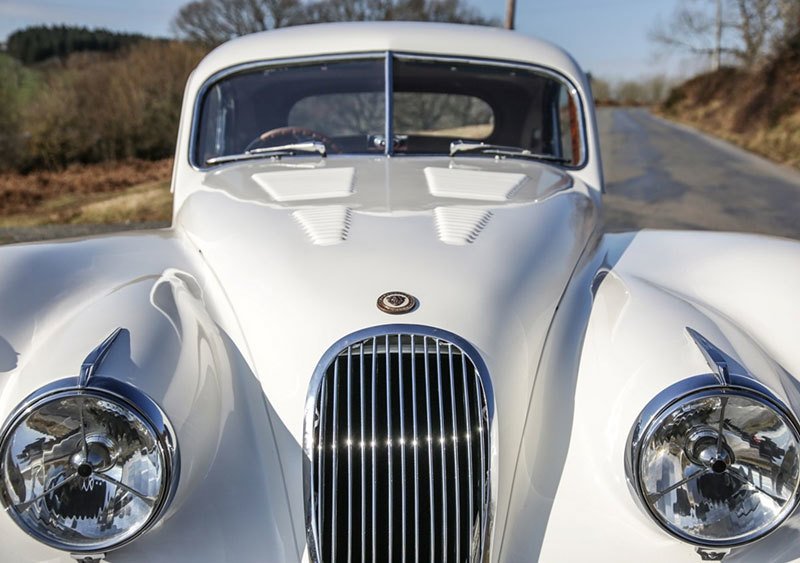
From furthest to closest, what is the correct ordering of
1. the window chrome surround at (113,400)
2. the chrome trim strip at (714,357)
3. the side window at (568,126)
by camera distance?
the side window at (568,126) < the chrome trim strip at (714,357) < the window chrome surround at (113,400)

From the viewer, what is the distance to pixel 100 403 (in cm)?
163

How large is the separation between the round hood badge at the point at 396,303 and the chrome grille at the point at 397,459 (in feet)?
0.28

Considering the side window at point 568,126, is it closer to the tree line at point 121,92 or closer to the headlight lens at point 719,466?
the headlight lens at point 719,466

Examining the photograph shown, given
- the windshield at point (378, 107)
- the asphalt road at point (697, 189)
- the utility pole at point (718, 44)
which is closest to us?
the windshield at point (378, 107)

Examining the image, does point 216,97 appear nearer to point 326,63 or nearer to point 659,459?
point 326,63

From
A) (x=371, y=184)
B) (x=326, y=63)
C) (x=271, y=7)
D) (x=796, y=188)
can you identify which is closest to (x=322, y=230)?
(x=371, y=184)

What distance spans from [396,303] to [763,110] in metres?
24.0

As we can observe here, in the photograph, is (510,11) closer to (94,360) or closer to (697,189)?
(697,189)

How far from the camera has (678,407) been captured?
169 centimetres

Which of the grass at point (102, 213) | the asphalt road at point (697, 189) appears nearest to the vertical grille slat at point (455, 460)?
the asphalt road at point (697, 189)

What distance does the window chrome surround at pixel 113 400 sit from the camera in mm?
1574

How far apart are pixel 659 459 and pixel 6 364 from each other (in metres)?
1.55

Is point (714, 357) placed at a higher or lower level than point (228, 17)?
higher

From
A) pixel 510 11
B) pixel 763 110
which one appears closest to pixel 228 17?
pixel 510 11
